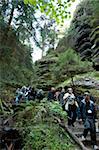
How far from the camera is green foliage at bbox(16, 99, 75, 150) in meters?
8.17

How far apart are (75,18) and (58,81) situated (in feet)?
45.6

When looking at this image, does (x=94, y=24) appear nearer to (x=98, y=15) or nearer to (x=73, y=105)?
(x=98, y=15)

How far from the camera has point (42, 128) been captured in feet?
27.9

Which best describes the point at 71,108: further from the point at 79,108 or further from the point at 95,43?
the point at 95,43

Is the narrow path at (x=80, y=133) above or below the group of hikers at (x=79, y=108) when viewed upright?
below

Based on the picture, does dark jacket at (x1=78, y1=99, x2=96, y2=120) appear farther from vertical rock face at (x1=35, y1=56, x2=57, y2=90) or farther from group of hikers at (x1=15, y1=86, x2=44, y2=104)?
vertical rock face at (x1=35, y1=56, x2=57, y2=90)

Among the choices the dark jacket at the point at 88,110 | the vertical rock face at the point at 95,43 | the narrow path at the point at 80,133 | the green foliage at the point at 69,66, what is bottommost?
the narrow path at the point at 80,133

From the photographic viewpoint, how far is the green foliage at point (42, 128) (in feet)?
26.8

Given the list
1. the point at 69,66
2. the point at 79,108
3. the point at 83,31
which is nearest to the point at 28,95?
the point at 79,108

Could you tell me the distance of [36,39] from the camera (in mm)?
13664

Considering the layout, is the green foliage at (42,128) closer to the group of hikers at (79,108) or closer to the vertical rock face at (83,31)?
the group of hikers at (79,108)

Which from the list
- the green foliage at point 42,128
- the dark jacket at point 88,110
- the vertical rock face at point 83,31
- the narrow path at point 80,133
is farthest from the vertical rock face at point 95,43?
the green foliage at point 42,128

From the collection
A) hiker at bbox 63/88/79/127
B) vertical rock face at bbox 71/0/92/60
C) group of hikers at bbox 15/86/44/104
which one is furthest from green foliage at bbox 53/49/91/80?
hiker at bbox 63/88/79/127

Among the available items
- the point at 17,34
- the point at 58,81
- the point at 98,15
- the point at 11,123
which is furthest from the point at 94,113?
the point at 98,15
